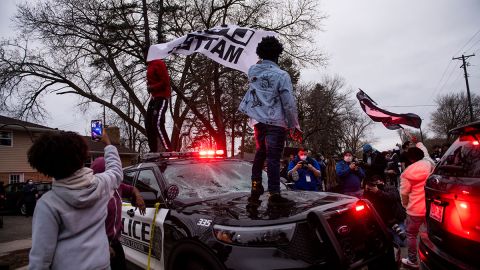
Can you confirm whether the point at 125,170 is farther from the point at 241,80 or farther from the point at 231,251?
the point at 241,80

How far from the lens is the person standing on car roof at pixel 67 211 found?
86.7 inches

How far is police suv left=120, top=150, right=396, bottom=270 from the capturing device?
2939 mm

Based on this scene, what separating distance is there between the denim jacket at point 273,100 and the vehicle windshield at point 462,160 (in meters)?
1.49

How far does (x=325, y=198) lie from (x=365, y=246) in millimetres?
600

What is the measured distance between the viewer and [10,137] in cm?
3011

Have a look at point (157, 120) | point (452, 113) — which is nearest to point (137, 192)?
point (157, 120)

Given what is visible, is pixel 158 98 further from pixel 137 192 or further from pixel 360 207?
pixel 360 207

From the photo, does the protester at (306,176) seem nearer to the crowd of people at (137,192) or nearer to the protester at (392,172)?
the crowd of people at (137,192)

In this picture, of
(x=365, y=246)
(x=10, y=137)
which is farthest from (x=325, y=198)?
(x=10, y=137)

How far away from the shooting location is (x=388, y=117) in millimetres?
7840

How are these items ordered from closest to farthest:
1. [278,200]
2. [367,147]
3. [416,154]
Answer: [278,200] < [416,154] < [367,147]

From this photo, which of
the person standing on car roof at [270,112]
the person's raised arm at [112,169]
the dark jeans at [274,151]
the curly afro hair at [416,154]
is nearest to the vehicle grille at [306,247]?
the person standing on car roof at [270,112]

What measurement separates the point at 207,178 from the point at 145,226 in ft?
2.95

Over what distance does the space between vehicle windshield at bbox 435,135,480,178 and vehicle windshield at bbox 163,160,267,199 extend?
215 cm
